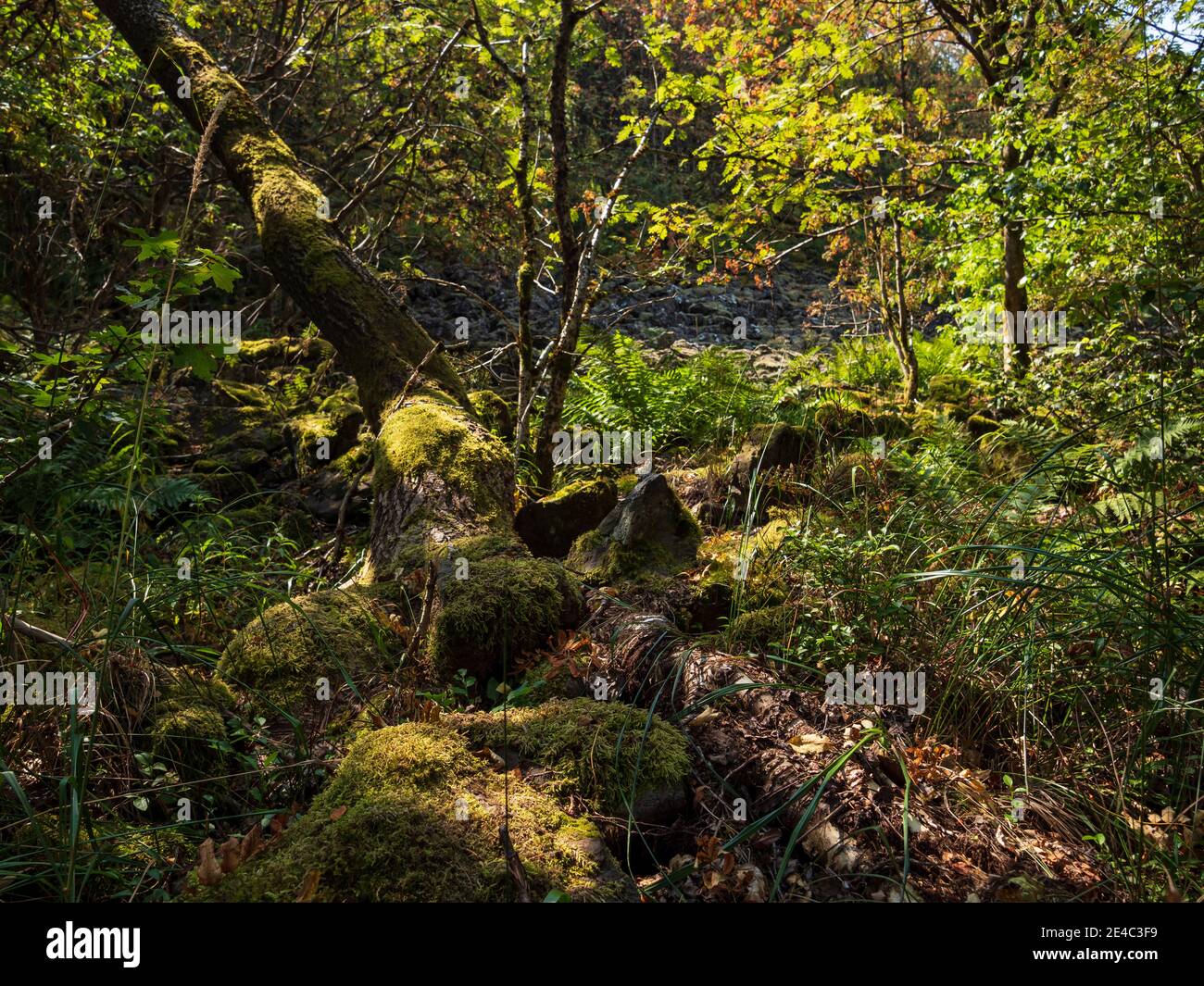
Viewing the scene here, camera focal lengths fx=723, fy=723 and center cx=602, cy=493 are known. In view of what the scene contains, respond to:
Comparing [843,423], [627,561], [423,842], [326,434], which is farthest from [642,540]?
[326,434]

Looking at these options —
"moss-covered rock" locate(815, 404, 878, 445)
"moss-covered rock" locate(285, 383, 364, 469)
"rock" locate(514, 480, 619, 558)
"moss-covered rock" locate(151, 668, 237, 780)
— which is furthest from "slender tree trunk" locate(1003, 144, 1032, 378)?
"moss-covered rock" locate(151, 668, 237, 780)

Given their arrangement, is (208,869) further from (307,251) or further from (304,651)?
(307,251)

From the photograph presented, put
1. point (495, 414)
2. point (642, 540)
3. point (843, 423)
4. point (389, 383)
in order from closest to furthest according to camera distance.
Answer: point (642, 540)
point (389, 383)
point (843, 423)
point (495, 414)

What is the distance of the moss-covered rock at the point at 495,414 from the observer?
6.38 m

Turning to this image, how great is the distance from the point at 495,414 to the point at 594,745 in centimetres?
450

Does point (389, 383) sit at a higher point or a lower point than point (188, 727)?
higher

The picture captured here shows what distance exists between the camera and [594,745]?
Answer: 2307 mm

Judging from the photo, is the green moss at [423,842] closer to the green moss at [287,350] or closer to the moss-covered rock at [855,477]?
the moss-covered rock at [855,477]

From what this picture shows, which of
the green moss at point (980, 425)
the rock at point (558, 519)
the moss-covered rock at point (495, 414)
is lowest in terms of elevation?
the rock at point (558, 519)

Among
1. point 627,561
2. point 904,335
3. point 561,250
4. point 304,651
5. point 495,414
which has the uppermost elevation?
point 561,250

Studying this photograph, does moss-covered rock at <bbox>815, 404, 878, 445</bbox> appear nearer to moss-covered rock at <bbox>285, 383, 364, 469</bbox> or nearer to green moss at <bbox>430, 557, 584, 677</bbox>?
green moss at <bbox>430, 557, 584, 677</bbox>

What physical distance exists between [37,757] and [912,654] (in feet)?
10.0

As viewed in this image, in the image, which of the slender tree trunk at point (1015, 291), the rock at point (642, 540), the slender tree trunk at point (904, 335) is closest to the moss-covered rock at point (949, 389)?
the slender tree trunk at point (904, 335)

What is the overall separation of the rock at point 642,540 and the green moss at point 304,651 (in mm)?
1154
